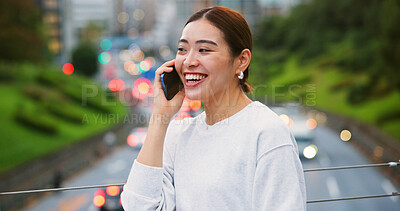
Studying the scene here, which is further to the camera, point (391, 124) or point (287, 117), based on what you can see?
point (391, 124)

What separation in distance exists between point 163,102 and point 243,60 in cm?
34

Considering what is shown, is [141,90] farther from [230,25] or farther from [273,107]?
[230,25]

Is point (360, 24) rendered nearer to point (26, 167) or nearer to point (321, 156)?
point (321, 156)

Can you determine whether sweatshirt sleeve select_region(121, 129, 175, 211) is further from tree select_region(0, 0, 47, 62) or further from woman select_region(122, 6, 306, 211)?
tree select_region(0, 0, 47, 62)

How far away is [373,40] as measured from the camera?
2894cm

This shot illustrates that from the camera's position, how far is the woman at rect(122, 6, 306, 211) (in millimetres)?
1396

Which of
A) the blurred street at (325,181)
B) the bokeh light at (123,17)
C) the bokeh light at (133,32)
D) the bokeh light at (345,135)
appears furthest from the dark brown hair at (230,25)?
the bokeh light at (123,17)

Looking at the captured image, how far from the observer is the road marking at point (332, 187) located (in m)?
14.3

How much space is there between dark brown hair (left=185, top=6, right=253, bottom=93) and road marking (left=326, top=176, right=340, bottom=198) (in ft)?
43.8

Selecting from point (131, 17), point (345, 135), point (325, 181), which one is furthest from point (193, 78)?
point (131, 17)

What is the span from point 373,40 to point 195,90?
30.0 metres

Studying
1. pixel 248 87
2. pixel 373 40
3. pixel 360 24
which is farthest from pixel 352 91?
pixel 248 87

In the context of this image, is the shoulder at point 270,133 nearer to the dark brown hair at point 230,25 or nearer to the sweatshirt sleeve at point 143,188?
the dark brown hair at point 230,25

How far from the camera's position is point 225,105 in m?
1.61
